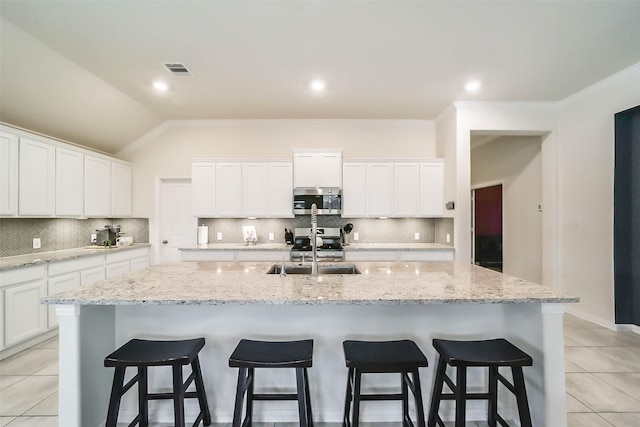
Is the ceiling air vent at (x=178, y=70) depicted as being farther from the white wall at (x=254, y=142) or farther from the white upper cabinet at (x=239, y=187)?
the white wall at (x=254, y=142)

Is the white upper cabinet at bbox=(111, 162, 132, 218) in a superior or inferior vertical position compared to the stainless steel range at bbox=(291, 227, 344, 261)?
superior

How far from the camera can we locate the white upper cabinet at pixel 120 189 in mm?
4320

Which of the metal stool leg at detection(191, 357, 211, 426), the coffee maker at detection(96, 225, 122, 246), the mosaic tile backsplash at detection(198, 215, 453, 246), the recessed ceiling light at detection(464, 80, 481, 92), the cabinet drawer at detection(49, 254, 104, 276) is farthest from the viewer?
the mosaic tile backsplash at detection(198, 215, 453, 246)

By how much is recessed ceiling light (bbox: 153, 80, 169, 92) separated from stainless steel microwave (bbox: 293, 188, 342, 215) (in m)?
2.12

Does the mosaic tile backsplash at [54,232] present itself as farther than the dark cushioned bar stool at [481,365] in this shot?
Yes

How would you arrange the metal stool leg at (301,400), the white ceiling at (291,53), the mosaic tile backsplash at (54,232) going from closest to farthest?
the metal stool leg at (301,400), the white ceiling at (291,53), the mosaic tile backsplash at (54,232)

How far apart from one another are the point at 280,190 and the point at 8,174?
118 inches

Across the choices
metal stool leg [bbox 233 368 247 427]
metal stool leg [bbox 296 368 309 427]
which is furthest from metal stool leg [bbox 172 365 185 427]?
metal stool leg [bbox 296 368 309 427]

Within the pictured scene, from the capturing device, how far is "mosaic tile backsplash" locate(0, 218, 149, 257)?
319 centimetres

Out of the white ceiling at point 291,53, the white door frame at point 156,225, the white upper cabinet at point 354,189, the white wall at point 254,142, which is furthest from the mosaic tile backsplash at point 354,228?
the white ceiling at point 291,53

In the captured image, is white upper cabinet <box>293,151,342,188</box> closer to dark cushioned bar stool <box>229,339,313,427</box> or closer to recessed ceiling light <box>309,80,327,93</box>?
recessed ceiling light <box>309,80,327,93</box>

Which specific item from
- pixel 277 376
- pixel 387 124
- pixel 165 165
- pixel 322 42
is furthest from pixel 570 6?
pixel 165 165

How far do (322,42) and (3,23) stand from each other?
2.68 m

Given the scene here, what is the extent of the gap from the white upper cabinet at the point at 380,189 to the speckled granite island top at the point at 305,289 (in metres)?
2.28
